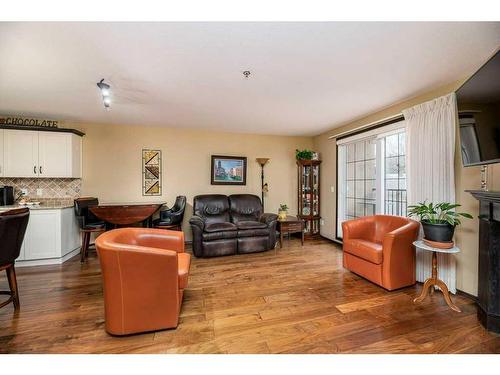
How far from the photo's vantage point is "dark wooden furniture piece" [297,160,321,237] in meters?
4.81

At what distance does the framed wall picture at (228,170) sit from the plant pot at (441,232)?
10.9ft

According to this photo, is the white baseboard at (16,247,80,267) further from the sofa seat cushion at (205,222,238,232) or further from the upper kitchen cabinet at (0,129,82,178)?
the sofa seat cushion at (205,222,238,232)

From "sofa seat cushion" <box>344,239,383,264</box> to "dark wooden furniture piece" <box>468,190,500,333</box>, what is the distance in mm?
811

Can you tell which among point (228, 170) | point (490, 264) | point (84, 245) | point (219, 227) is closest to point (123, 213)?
point (84, 245)

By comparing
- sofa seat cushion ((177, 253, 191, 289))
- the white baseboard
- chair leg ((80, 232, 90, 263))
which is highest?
sofa seat cushion ((177, 253, 191, 289))

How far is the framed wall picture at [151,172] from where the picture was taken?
4309 millimetres

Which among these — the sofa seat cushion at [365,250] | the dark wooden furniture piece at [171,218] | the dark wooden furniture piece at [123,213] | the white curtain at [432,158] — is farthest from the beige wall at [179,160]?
the white curtain at [432,158]

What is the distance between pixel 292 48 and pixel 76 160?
4061mm

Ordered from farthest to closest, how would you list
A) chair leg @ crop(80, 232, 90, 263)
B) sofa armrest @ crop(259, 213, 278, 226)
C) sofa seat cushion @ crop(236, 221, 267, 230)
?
sofa armrest @ crop(259, 213, 278, 226), sofa seat cushion @ crop(236, 221, 267, 230), chair leg @ crop(80, 232, 90, 263)

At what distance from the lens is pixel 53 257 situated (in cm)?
331

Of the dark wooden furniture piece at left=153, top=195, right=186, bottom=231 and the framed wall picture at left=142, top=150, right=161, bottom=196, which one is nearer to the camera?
the dark wooden furniture piece at left=153, top=195, right=186, bottom=231

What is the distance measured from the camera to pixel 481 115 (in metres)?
1.77

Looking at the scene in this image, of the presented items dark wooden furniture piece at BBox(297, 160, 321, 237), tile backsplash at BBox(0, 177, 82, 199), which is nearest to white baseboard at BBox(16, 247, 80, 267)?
tile backsplash at BBox(0, 177, 82, 199)
